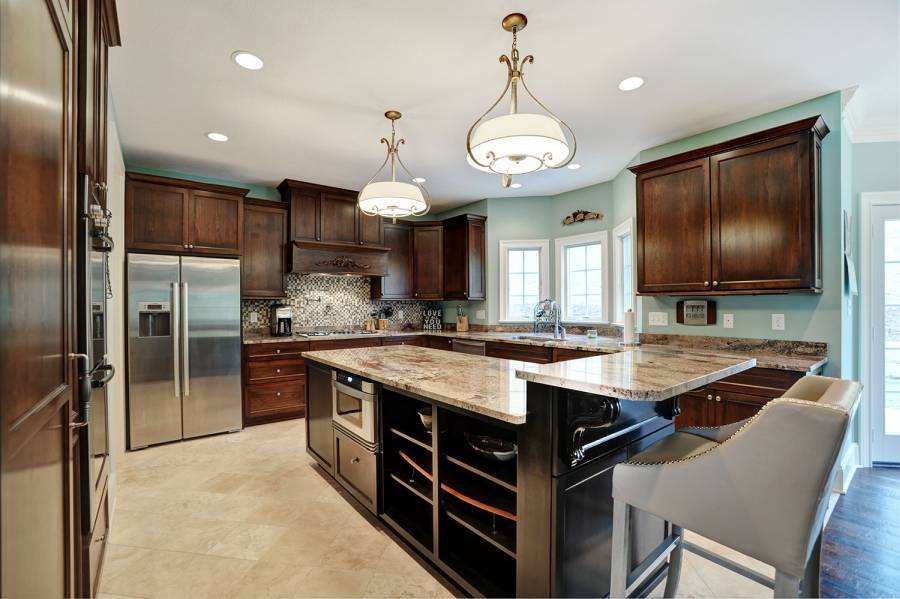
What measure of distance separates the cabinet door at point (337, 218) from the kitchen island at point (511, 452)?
8.72 ft

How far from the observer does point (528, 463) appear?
148 centimetres

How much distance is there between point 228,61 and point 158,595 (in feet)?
8.83

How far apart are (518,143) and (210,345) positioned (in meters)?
3.45

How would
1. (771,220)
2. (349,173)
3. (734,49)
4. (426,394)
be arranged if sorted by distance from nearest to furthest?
(426,394), (734,49), (771,220), (349,173)

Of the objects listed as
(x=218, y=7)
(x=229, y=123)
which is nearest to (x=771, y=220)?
(x=218, y=7)

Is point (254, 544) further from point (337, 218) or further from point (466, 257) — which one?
point (466, 257)

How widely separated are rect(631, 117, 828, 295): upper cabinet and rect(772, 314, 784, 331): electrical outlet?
1.07 ft

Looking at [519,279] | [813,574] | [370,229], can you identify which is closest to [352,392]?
[813,574]

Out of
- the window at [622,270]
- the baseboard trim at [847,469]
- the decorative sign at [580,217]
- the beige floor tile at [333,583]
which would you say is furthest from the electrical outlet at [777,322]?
the beige floor tile at [333,583]

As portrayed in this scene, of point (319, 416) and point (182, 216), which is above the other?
point (182, 216)

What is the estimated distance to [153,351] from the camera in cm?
365

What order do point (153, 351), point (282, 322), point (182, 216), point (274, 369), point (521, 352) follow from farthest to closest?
point (282, 322) → point (521, 352) → point (274, 369) → point (182, 216) → point (153, 351)

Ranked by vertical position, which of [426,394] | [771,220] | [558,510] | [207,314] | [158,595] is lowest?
[158,595]

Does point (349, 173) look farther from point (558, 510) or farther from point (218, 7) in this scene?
point (558, 510)
